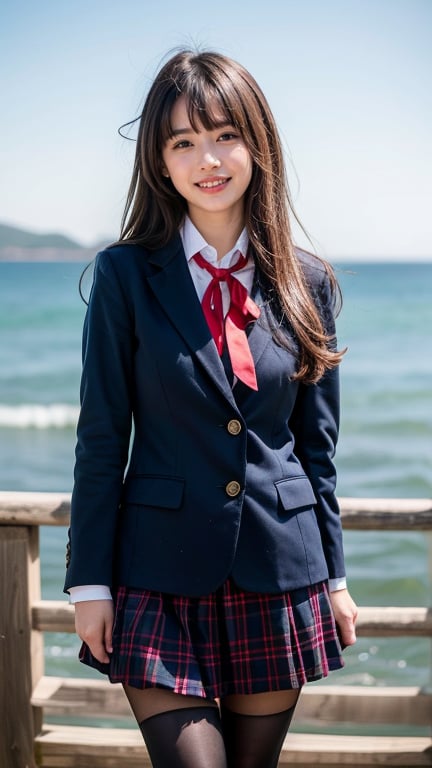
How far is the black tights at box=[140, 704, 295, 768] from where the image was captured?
6.14ft

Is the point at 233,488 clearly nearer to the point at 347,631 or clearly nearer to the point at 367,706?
→ the point at 347,631

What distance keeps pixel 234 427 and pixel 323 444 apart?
293 mm

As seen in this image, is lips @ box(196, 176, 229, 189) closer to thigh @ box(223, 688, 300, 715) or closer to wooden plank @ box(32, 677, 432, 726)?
thigh @ box(223, 688, 300, 715)

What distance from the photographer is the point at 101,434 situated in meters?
1.99

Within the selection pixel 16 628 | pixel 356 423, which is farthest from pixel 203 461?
pixel 356 423

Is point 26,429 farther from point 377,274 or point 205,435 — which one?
point 377,274

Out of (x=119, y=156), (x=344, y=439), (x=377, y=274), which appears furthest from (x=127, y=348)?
(x=377, y=274)

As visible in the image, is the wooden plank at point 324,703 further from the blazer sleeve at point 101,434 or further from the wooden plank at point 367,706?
the blazer sleeve at point 101,434

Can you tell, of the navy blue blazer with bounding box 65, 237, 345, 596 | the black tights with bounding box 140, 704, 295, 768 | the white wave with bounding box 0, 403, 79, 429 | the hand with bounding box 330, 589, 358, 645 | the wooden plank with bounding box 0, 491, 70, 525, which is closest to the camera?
the black tights with bounding box 140, 704, 295, 768

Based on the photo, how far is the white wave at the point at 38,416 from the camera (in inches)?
563

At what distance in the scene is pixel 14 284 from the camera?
2944cm

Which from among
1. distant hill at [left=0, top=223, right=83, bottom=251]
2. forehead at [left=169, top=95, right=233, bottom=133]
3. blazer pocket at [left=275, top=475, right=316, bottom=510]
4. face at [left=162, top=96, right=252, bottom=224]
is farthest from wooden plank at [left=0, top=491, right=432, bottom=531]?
distant hill at [left=0, top=223, right=83, bottom=251]

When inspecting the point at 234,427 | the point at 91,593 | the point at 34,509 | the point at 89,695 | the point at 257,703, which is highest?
the point at 234,427

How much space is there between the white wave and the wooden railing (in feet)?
36.7
